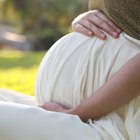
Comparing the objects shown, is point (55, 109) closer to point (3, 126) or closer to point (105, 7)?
point (3, 126)

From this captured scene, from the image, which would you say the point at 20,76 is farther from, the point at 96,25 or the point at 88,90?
the point at 88,90

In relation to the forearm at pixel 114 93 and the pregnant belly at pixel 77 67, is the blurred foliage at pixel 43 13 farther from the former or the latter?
the forearm at pixel 114 93

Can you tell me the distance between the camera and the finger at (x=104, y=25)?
2.21 metres

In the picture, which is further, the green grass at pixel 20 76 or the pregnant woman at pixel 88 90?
the green grass at pixel 20 76

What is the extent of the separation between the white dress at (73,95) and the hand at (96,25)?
3cm

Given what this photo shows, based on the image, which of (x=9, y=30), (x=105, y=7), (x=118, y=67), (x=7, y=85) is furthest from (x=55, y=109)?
(x=9, y=30)

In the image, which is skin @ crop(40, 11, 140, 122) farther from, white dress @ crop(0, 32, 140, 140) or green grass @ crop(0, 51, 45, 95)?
green grass @ crop(0, 51, 45, 95)

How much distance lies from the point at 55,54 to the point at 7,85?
426cm

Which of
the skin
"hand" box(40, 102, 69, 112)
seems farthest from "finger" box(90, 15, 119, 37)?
"hand" box(40, 102, 69, 112)

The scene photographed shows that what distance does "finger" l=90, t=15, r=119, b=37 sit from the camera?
2.21m

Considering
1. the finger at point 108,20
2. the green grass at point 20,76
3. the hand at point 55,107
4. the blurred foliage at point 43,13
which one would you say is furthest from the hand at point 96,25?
the blurred foliage at point 43,13

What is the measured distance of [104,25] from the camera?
2303mm

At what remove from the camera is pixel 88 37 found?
2.29 meters

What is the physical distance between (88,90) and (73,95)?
8cm
